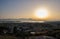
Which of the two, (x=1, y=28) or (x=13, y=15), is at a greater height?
(x=13, y=15)

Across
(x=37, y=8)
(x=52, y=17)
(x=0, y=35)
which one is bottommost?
(x=0, y=35)

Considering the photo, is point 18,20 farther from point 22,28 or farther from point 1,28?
point 1,28

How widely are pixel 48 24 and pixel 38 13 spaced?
32cm

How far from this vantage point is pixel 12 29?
2352 millimetres

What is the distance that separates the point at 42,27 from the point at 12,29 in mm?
608

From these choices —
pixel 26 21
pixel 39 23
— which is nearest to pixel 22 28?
pixel 26 21

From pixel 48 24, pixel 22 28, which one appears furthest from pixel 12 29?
pixel 48 24

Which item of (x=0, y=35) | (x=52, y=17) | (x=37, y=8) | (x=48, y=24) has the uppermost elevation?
(x=37, y=8)

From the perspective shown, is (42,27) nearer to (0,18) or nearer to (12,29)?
(12,29)

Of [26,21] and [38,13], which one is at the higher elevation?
[38,13]

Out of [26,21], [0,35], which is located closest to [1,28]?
[0,35]

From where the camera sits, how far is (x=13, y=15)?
7.75 ft

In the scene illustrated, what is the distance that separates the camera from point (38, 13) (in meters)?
2.30

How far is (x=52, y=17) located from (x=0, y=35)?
3.56 feet
